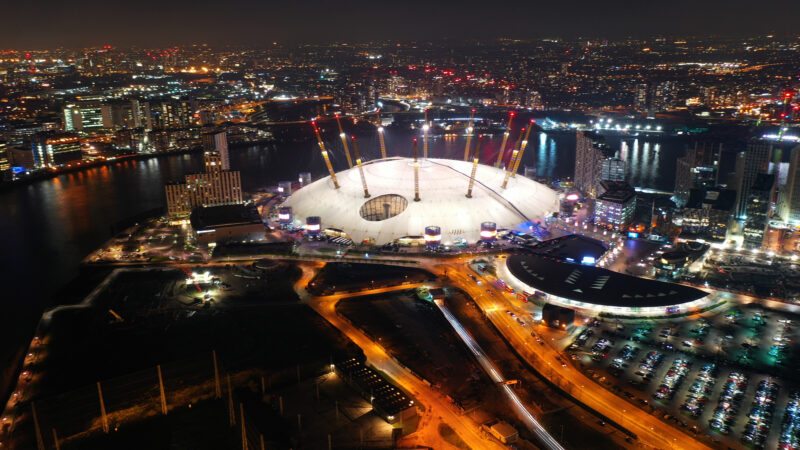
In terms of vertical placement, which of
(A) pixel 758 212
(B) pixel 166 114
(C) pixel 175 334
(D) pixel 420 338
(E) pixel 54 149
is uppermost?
(B) pixel 166 114

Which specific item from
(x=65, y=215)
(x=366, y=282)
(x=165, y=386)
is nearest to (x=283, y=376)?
(x=165, y=386)

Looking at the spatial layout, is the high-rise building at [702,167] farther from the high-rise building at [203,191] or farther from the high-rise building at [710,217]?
the high-rise building at [203,191]

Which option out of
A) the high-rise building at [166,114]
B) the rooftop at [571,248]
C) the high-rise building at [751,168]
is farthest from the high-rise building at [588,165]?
the high-rise building at [166,114]

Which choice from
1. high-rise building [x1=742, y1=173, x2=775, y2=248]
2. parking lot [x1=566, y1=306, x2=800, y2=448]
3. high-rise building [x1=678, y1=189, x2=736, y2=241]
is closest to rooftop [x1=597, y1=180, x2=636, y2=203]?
high-rise building [x1=678, y1=189, x2=736, y2=241]

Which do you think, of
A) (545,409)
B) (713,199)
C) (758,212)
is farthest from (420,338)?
(758,212)

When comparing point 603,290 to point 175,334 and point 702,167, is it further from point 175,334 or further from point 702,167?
point 702,167
